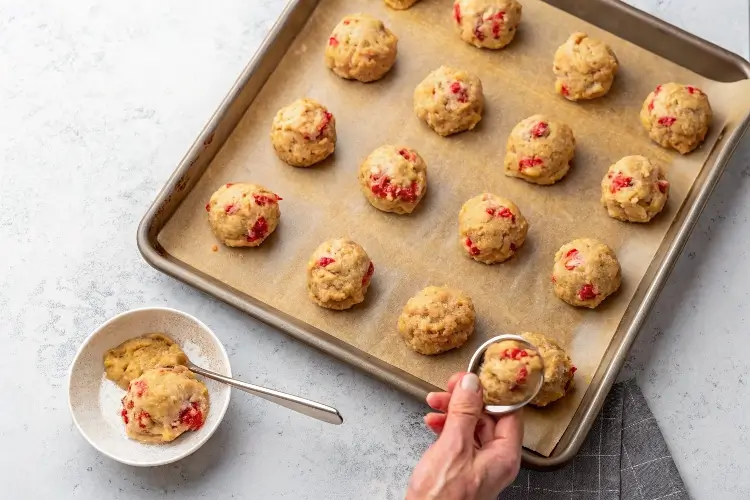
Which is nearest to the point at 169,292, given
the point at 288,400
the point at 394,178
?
the point at 288,400

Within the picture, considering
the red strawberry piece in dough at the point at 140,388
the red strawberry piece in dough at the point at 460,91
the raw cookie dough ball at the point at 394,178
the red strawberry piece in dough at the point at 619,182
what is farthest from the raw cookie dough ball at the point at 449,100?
the red strawberry piece in dough at the point at 140,388

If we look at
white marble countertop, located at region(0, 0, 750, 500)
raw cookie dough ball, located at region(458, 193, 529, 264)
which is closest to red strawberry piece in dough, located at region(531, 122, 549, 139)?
raw cookie dough ball, located at region(458, 193, 529, 264)

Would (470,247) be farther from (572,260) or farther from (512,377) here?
(512,377)

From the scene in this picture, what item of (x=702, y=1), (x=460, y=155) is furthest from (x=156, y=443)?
(x=702, y=1)

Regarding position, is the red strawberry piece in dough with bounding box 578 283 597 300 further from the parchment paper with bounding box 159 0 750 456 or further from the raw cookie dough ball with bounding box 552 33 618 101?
the raw cookie dough ball with bounding box 552 33 618 101

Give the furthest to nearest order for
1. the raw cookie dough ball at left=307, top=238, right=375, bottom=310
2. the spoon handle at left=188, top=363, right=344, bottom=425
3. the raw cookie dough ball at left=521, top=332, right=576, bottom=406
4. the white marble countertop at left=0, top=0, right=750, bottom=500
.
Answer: the white marble countertop at left=0, top=0, right=750, bottom=500 < the raw cookie dough ball at left=307, top=238, right=375, bottom=310 < the raw cookie dough ball at left=521, top=332, right=576, bottom=406 < the spoon handle at left=188, top=363, right=344, bottom=425

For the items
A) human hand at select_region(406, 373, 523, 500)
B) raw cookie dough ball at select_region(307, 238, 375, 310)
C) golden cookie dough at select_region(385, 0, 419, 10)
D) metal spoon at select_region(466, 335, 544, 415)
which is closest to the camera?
human hand at select_region(406, 373, 523, 500)

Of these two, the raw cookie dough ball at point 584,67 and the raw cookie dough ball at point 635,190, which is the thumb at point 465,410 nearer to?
the raw cookie dough ball at point 635,190
